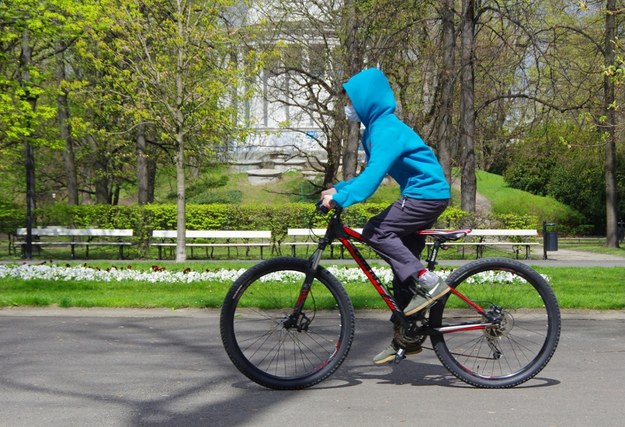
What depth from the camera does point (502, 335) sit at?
5.91m

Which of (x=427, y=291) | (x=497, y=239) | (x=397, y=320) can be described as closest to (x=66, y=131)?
(x=497, y=239)

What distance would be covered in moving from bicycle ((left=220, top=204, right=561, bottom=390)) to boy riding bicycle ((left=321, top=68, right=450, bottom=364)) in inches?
4.2

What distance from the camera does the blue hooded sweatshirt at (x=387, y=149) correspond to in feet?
18.5

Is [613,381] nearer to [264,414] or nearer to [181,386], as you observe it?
[264,414]

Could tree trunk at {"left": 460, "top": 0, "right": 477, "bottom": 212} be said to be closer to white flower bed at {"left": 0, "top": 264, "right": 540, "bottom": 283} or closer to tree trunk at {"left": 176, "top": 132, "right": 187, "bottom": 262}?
tree trunk at {"left": 176, "top": 132, "right": 187, "bottom": 262}

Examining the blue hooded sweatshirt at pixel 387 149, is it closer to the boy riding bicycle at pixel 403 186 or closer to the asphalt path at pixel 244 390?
the boy riding bicycle at pixel 403 186

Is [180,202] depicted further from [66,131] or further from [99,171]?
[99,171]

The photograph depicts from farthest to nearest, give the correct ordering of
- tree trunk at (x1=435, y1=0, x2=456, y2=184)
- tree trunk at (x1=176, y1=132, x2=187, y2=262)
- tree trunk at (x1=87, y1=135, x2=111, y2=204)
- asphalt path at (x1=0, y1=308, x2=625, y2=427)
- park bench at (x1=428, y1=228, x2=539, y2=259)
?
tree trunk at (x1=87, y1=135, x2=111, y2=204) < tree trunk at (x1=435, y1=0, x2=456, y2=184) < park bench at (x1=428, y1=228, x2=539, y2=259) < tree trunk at (x1=176, y1=132, x2=187, y2=262) < asphalt path at (x1=0, y1=308, x2=625, y2=427)

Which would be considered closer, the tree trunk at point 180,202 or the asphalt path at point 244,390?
the asphalt path at point 244,390

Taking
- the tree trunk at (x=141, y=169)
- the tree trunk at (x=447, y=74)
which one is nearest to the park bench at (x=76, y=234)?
the tree trunk at (x=141, y=169)

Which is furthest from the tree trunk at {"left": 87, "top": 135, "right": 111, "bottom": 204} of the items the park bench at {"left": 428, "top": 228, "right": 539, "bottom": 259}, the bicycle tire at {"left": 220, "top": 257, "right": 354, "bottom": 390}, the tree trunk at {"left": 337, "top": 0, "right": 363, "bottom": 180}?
the bicycle tire at {"left": 220, "top": 257, "right": 354, "bottom": 390}

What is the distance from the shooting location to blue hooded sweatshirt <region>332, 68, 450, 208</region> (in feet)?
18.5

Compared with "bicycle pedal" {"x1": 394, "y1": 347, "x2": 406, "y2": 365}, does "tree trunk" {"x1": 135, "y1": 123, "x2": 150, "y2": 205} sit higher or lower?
higher

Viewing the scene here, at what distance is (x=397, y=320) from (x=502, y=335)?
2.27 feet
